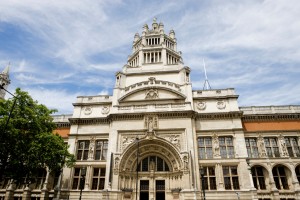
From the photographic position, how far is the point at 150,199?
26.0 meters

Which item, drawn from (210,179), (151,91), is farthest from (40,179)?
(210,179)

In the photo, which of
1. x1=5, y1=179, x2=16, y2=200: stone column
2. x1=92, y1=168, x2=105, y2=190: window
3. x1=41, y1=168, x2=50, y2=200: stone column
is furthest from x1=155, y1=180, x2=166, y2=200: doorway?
x1=5, y1=179, x2=16, y2=200: stone column

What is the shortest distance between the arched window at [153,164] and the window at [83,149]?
320 inches

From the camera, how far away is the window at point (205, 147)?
2725 cm

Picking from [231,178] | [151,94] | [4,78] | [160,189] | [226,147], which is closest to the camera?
[231,178]

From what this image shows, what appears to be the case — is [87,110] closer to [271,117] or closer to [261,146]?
[261,146]

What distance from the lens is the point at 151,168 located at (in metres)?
27.5

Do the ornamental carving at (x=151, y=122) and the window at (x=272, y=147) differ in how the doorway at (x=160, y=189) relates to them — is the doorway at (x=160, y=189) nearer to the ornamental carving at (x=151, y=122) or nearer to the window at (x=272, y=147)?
the ornamental carving at (x=151, y=122)

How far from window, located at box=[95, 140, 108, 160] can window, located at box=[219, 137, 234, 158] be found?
634 inches

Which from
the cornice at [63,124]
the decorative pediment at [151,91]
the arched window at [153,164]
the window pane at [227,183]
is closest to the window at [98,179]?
the arched window at [153,164]

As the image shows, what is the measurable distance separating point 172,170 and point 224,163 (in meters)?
6.75

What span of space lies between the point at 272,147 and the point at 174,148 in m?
13.6

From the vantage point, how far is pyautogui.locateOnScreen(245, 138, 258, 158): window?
91.0 feet

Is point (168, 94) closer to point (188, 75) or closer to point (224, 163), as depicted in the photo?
point (188, 75)
